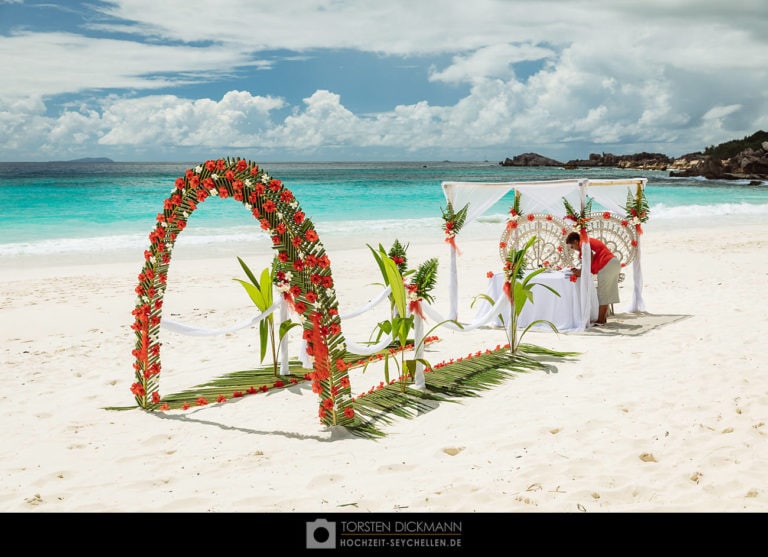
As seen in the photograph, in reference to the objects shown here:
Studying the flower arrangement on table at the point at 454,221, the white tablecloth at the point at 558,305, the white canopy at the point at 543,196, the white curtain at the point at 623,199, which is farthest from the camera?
the white curtain at the point at 623,199

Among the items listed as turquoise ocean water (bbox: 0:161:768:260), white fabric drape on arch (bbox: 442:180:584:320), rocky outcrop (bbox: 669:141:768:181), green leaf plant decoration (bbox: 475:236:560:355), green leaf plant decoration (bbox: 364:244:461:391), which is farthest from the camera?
rocky outcrop (bbox: 669:141:768:181)

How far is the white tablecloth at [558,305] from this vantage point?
29.7 ft

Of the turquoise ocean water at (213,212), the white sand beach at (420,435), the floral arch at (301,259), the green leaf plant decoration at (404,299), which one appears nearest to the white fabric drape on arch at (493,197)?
the white sand beach at (420,435)

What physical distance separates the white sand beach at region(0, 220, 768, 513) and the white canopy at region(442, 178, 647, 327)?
886 mm

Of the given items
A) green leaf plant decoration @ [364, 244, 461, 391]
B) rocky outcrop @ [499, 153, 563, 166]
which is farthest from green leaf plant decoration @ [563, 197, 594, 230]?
rocky outcrop @ [499, 153, 563, 166]

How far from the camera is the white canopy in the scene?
9.34 meters

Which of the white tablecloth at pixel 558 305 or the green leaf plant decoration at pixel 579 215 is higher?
the green leaf plant decoration at pixel 579 215

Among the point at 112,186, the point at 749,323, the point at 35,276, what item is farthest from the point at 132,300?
the point at 112,186

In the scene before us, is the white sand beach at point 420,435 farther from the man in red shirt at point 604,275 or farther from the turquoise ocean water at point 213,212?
the turquoise ocean water at point 213,212
